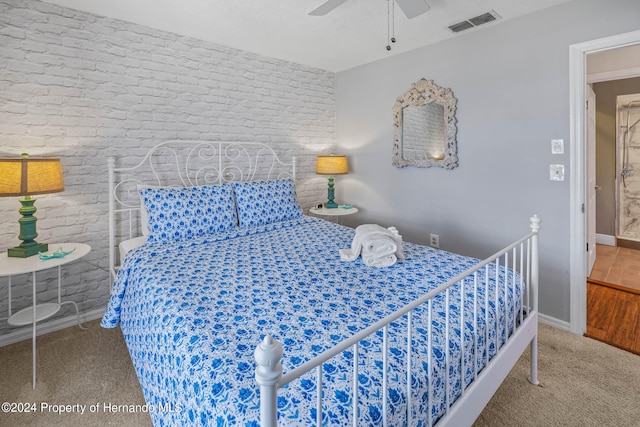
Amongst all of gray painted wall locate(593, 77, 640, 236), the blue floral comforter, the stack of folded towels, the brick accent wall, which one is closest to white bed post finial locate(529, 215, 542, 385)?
the blue floral comforter

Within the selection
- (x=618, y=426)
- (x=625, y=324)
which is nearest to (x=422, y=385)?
(x=618, y=426)

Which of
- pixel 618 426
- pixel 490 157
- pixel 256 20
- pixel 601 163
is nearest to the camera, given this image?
pixel 618 426

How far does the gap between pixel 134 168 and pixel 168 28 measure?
1.27 meters

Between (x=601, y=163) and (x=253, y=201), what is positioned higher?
(x=601, y=163)

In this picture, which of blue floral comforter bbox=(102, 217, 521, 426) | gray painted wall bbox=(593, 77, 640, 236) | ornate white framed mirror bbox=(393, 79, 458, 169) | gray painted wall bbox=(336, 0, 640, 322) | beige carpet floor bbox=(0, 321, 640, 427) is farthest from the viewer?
gray painted wall bbox=(593, 77, 640, 236)

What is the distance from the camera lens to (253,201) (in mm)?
2895

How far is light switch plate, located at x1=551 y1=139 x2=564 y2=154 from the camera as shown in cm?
247

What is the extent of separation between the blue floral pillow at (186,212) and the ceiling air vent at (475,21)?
8.03 feet

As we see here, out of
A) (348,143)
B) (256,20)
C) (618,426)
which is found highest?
(256,20)

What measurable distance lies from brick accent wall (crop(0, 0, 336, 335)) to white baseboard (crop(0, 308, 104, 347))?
5 centimetres

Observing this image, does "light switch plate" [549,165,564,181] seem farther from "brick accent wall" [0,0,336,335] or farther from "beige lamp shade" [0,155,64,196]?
"beige lamp shade" [0,155,64,196]

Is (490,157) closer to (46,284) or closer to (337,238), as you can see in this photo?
(337,238)

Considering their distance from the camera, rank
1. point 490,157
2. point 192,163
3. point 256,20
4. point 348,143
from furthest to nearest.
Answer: point 348,143
point 192,163
point 490,157
point 256,20

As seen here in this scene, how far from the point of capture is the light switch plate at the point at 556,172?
248cm
